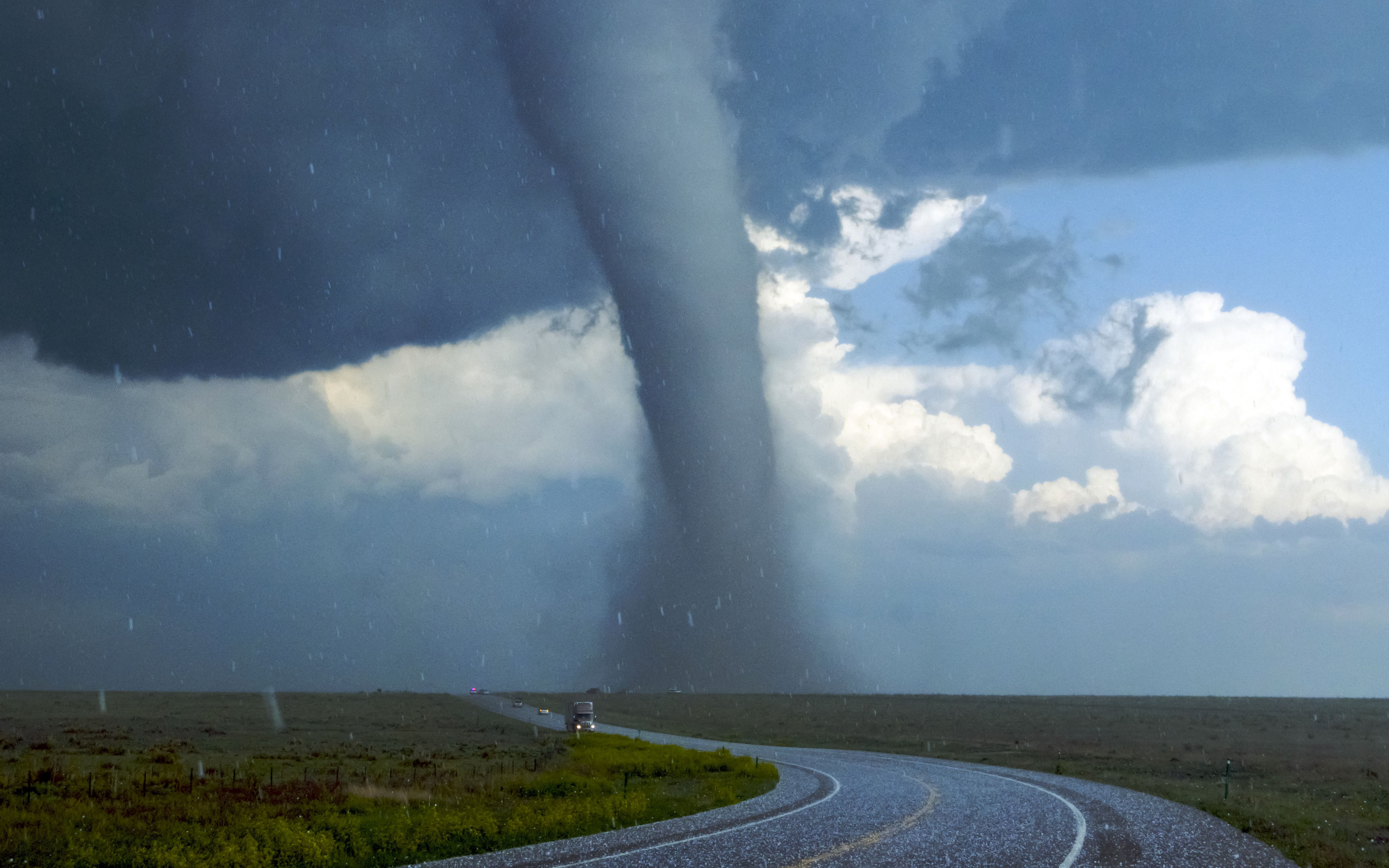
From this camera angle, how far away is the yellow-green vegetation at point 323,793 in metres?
17.2

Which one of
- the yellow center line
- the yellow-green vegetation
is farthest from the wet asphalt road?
the yellow-green vegetation

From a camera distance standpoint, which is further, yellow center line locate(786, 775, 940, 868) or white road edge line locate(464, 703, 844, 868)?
yellow center line locate(786, 775, 940, 868)

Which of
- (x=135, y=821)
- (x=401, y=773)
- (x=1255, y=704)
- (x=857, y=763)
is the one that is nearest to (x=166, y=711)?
(x=401, y=773)

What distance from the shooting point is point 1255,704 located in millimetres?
151250

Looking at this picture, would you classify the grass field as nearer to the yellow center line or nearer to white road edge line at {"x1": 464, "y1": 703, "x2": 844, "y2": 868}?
white road edge line at {"x1": 464, "y1": 703, "x2": 844, "y2": 868}

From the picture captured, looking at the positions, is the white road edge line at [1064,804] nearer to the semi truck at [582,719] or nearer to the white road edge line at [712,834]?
the white road edge line at [712,834]

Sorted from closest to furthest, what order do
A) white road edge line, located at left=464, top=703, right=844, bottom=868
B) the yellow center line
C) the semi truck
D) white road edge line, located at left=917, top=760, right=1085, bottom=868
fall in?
white road edge line, located at left=464, top=703, right=844, bottom=868
the yellow center line
white road edge line, located at left=917, top=760, right=1085, bottom=868
the semi truck

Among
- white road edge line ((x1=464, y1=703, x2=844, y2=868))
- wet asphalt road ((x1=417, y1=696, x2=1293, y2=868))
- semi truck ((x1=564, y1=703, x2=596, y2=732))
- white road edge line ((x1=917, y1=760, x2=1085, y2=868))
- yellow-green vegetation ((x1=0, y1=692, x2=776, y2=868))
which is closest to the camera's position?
white road edge line ((x1=464, y1=703, x2=844, y2=868))

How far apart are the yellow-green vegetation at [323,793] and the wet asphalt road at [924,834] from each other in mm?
1812

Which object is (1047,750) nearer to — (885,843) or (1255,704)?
(885,843)

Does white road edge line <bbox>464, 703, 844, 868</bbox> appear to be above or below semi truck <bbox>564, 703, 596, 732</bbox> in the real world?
above

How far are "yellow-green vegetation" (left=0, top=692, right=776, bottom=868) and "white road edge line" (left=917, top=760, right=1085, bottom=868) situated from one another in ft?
24.5

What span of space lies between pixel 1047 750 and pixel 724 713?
184ft

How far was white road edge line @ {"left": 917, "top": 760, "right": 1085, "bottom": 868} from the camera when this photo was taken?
16.7 metres
